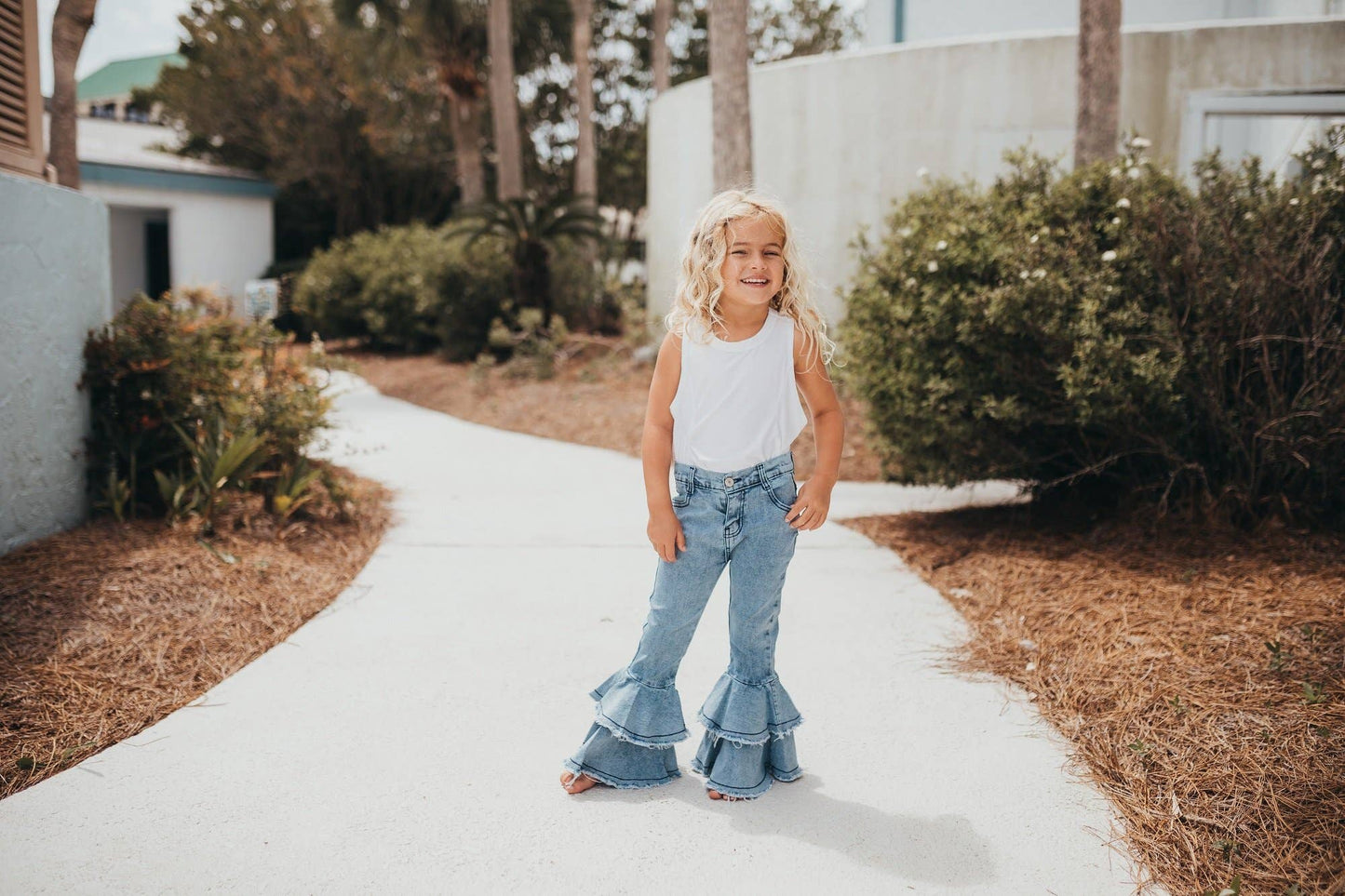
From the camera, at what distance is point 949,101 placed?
920 cm

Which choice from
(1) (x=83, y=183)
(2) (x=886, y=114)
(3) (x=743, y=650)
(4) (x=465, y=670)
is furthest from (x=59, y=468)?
(1) (x=83, y=183)

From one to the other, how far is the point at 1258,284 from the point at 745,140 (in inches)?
201

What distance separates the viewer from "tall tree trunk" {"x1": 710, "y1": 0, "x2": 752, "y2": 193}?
349 inches

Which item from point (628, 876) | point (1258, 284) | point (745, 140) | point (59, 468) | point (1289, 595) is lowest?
point (628, 876)

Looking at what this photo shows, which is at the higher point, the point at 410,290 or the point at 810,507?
the point at 410,290

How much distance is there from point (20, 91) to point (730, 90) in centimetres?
534

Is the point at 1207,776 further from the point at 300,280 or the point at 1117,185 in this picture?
the point at 300,280

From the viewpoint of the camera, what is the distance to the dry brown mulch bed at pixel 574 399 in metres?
8.15

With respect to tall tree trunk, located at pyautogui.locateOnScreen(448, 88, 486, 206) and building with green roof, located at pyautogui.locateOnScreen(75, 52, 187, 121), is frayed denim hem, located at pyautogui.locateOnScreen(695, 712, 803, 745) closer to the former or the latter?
tall tree trunk, located at pyautogui.locateOnScreen(448, 88, 486, 206)

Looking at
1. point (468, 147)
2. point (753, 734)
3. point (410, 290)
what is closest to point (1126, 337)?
point (753, 734)

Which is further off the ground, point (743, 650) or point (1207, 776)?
point (743, 650)

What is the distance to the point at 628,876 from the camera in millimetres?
2568

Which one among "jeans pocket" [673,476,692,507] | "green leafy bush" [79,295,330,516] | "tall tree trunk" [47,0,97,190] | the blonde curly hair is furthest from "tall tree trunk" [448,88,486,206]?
"jeans pocket" [673,476,692,507]

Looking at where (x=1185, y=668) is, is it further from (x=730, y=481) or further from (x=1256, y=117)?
(x=1256, y=117)
